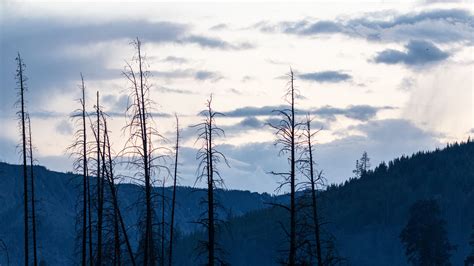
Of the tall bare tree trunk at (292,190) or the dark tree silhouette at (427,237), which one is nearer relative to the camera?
the tall bare tree trunk at (292,190)

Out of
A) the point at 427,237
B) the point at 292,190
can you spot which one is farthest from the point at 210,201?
the point at 427,237

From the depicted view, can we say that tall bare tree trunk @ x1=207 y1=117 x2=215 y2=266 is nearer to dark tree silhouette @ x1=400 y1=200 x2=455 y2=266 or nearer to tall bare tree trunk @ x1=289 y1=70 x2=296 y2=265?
tall bare tree trunk @ x1=289 y1=70 x2=296 y2=265

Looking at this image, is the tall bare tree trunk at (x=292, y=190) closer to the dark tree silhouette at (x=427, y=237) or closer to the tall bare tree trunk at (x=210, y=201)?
the tall bare tree trunk at (x=210, y=201)

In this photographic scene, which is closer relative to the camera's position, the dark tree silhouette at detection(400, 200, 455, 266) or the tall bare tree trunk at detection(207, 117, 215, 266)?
the tall bare tree trunk at detection(207, 117, 215, 266)

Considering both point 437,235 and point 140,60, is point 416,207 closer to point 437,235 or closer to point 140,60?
point 437,235

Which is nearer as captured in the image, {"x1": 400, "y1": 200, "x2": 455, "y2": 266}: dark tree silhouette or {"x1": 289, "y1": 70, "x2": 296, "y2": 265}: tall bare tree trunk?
{"x1": 289, "y1": 70, "x2": 296, "y2": 265}: tall bare tree trunk

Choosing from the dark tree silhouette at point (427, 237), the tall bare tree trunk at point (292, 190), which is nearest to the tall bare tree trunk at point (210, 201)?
the tall bare tree trunk at point (292, 190)

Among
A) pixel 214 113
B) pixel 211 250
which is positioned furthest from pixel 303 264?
pixel 214 113

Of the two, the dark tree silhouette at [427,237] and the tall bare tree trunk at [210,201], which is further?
the dark tree silhouette at [427,237]

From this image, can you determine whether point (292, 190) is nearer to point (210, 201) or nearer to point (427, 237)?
point (210, 201)

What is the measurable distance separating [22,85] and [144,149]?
1248 centimetres

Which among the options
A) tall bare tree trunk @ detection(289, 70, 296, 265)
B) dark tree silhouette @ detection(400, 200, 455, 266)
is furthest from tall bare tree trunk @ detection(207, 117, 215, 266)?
dark tree silhouette @ detection(400, 200, 455, 266)

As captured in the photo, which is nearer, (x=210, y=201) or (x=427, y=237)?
(x=210, y=201)

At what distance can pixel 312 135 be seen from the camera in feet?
162
